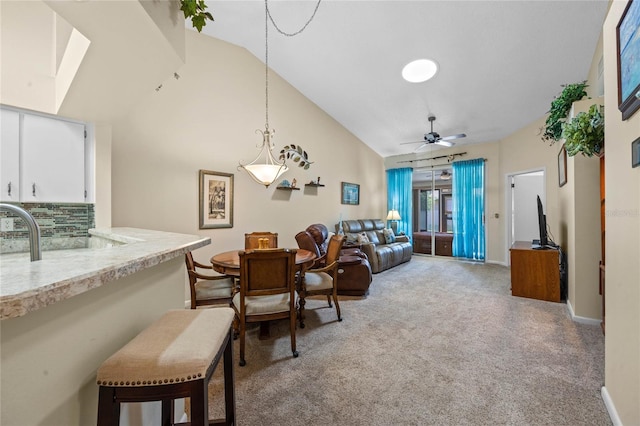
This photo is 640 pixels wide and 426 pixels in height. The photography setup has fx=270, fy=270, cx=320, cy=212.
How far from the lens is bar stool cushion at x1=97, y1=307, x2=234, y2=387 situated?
830 millimetres

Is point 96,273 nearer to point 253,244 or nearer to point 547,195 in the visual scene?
point 253,244

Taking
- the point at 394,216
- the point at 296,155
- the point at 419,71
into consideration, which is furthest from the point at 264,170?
the point at 394,216

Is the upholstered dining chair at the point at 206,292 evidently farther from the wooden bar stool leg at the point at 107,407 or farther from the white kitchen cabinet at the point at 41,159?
the wooden bar stool leg at the point at 107,407

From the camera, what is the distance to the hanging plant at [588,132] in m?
2.37

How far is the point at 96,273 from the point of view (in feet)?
2.45

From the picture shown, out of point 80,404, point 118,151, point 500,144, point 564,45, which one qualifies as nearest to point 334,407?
point 80,404

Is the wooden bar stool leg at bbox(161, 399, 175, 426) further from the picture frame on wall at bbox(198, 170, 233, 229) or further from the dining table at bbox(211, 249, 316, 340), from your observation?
the picture frame on wall at bbox(198, 170, 233, 229)

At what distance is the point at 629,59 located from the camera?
1.37 m

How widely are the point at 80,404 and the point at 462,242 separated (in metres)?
6.92

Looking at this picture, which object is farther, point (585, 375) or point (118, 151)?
point (118, 151)

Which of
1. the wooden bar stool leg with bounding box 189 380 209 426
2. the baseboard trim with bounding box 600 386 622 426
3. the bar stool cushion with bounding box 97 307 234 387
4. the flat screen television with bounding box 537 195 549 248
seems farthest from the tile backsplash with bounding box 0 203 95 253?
the flat screen television with bounding box 537 195 549 248

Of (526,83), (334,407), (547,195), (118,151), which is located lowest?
(334,407)

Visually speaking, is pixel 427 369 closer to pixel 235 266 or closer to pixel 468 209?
pixel 235 266

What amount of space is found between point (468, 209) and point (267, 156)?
4817 mm
